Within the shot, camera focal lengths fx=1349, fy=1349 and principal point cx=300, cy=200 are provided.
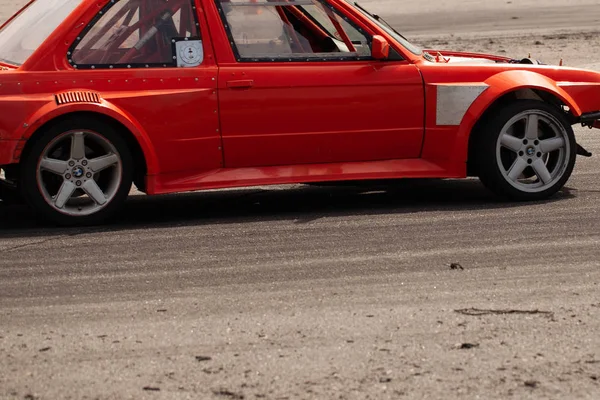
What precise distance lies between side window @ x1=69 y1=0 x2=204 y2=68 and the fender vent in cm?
22

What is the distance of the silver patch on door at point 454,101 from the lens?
344 inches

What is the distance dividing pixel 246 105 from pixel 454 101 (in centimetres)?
138

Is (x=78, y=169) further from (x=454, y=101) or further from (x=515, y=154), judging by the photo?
(x=515, y=154)

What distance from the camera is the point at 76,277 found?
6996 mm

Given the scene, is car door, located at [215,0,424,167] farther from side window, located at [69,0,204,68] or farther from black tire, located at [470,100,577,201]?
black tire, located at [470,100,577,201]

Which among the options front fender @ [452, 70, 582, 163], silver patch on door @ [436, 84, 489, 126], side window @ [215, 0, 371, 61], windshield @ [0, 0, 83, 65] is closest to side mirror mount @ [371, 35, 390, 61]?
side window @ [215, 0, 371, 61]

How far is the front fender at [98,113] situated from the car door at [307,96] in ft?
1.61

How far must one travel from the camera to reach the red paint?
825 cm

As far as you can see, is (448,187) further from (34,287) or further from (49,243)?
(34,287)

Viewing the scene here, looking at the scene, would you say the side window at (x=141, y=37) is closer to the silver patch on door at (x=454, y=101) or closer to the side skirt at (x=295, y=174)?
the side skirt at (x=295, y=174)

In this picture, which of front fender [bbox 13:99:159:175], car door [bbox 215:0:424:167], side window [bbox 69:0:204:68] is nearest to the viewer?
front fender [bbox 13:99:159:175]

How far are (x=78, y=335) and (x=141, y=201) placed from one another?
150 inches

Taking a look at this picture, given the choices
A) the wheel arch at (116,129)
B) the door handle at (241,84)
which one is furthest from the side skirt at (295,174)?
the door handle at (241,84)

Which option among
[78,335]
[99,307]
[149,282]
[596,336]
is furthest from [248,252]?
[596,336]
